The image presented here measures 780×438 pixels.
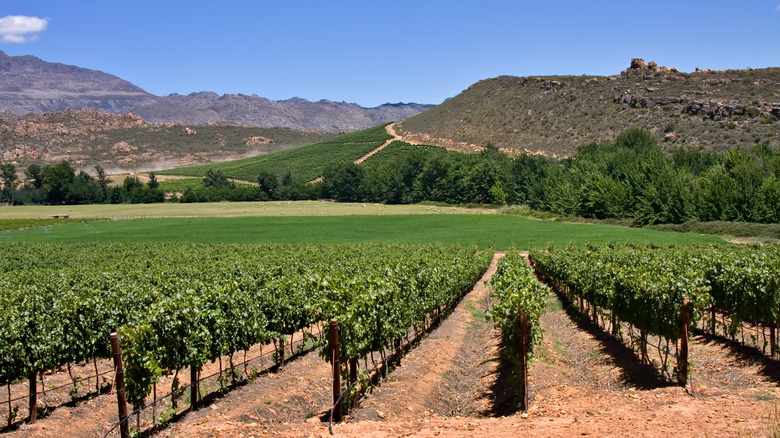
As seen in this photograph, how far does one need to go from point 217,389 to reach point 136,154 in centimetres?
20115

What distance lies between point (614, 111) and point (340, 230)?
260ft

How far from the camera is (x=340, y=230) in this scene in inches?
2709

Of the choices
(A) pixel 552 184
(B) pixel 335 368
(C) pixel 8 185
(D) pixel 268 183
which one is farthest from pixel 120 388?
(C) pixel 8 185

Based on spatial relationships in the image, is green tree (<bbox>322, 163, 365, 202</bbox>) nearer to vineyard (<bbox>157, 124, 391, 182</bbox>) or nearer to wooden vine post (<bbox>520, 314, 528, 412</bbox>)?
vineyard (<bbox>157, 124, 391, 182</bbox>)

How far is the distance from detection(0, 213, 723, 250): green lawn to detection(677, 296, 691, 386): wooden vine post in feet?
131

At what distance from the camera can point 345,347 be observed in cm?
1303

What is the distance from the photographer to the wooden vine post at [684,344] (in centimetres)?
1261

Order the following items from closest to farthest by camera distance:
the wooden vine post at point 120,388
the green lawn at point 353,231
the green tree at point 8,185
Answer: the wooden vine post at point 120,388, the green lawn at point 353,231, the green tree at point 8,185

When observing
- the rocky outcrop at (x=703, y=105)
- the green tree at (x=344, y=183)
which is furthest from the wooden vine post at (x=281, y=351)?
the rocky outcrop at (x=703, y=105)

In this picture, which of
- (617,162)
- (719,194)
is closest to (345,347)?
(719,194)

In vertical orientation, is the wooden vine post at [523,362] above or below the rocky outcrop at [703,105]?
below

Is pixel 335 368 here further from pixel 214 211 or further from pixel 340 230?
pixel 214 211

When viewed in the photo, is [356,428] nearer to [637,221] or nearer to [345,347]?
[345,347]

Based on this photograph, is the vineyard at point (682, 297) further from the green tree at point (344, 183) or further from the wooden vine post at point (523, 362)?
the green tree at point (344, 183)
